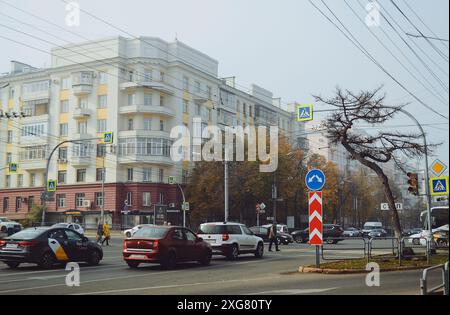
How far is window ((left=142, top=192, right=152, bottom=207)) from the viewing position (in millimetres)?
62803

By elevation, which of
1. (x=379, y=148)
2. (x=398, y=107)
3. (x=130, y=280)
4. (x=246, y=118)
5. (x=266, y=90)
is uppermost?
(x=266, y=90)

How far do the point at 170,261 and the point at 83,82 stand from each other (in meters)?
51.2

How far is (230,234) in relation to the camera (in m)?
23.0

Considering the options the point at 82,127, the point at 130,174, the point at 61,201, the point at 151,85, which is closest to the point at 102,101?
the point at 82,127

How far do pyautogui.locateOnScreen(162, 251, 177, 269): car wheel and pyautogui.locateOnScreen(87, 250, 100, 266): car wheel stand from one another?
3220mm

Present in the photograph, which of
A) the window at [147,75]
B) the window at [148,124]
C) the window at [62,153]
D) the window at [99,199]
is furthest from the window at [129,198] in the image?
the window at [147,75]

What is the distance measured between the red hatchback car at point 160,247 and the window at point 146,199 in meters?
44.1

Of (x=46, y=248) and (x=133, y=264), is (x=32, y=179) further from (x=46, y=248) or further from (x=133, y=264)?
(x=133, y=264)

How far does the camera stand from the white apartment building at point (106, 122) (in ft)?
207

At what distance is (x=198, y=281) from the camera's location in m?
14.6

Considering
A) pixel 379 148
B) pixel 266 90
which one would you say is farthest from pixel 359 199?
pixel 379 148
